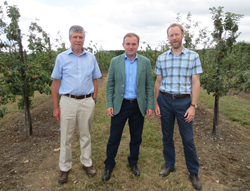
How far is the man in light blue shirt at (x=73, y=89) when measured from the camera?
107 inches

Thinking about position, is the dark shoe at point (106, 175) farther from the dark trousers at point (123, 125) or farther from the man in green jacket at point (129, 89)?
the man in green jacket at point (129, 89)

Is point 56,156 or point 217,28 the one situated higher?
point 217,28

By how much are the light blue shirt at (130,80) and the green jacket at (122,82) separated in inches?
2.3

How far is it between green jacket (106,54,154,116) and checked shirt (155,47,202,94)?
275 mm

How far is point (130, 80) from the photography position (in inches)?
109

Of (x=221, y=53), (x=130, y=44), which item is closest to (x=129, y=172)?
(x=130, y=44)

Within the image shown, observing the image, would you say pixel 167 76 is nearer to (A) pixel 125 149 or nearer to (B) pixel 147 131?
(A) pixel 125 149

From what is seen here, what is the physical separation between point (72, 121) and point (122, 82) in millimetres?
988

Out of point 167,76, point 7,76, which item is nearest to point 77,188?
point 167,76

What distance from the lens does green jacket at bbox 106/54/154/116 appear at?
276 centimetres

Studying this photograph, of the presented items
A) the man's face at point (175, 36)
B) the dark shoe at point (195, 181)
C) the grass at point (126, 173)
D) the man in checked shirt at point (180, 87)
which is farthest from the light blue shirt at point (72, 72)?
the dark shoe at point (195, 181)

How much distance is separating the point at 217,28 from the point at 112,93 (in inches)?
130

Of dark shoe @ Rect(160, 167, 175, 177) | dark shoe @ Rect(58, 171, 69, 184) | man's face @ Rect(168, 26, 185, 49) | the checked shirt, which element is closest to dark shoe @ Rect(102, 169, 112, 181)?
dark shoe @ Rect(58, 171, 69, 184)

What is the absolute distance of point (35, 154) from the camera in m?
3.89
